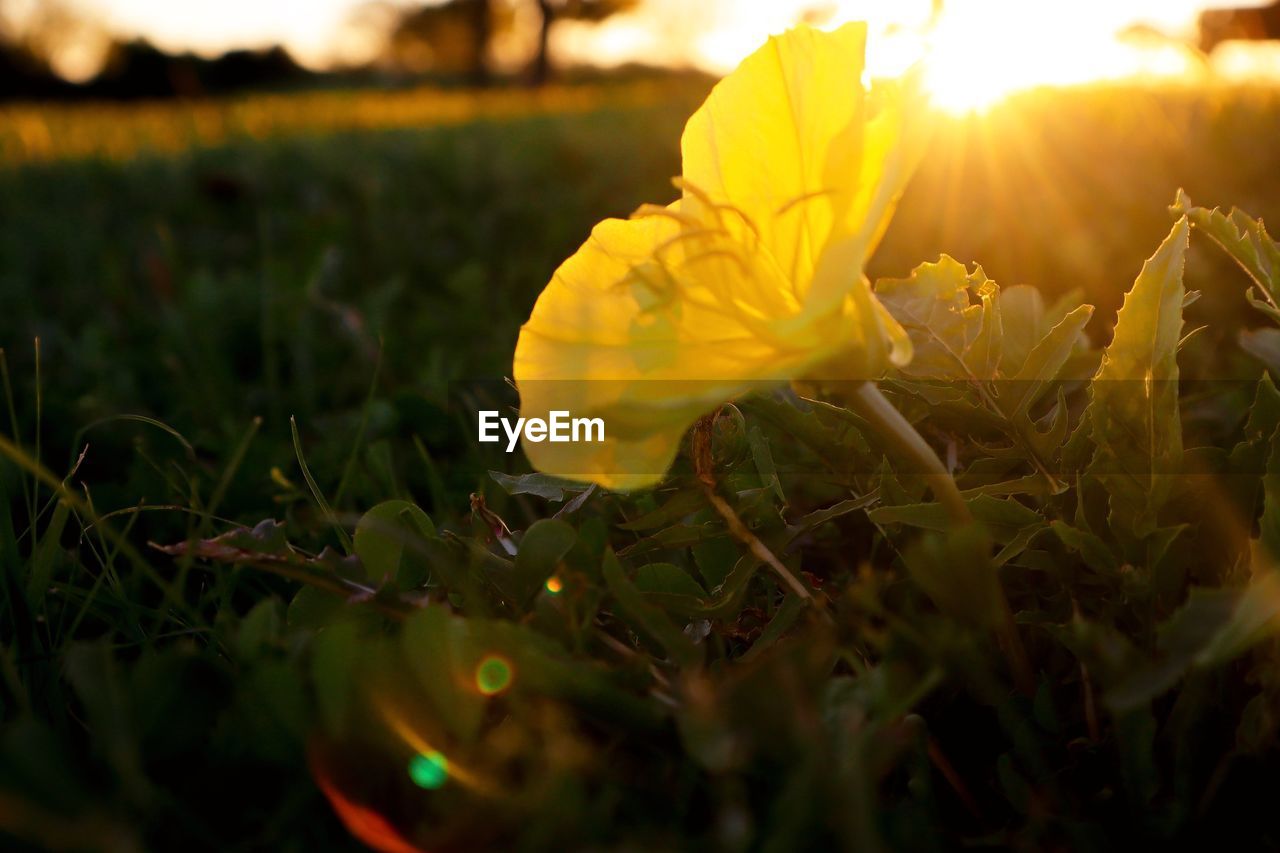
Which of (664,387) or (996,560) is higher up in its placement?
(664,387)

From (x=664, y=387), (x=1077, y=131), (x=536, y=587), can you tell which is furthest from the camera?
(x=1077, y=131)

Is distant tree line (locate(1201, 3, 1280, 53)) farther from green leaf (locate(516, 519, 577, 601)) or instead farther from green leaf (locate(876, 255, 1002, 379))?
green leaf (locate(516, 519, 577, 601))

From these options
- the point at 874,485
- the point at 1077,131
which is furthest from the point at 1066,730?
the point at 1077,131

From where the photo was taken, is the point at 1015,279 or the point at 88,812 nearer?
the point at 88,812

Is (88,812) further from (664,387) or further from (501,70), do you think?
(501,70)

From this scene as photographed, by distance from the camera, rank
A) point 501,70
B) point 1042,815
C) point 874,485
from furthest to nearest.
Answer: point 501,70 → point 874,485 → point 1042,815

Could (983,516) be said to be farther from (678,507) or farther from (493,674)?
(493,674)
